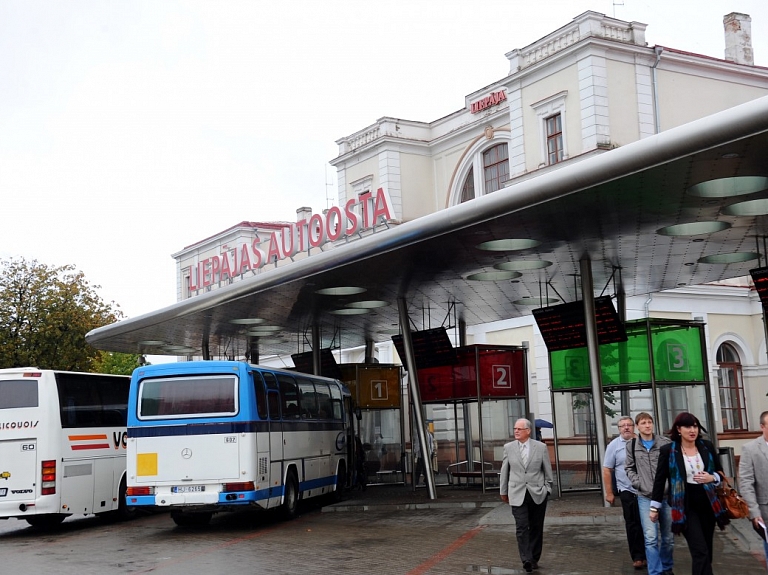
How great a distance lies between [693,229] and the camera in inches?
623

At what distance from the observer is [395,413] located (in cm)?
2733

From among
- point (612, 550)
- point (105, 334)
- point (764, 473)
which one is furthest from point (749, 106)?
point (105, 334)

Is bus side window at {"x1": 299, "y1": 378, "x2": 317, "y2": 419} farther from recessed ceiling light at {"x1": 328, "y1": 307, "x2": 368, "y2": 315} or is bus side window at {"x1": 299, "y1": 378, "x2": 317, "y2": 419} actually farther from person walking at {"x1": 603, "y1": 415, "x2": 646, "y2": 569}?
person walking at {"x1": 603, "y1": 415, "x2": 646, "y2": 569}

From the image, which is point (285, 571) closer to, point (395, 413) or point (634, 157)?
point (634, 157)

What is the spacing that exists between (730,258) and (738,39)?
25273 mm

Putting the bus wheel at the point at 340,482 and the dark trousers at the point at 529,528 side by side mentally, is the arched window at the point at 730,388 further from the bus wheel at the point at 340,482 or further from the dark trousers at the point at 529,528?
the dark trousers at the point at 529,528

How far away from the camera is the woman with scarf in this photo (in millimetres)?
8766

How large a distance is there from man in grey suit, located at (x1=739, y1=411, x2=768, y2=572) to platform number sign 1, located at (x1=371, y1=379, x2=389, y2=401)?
18225 millimetres

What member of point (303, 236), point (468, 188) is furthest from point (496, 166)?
point (303, 236)

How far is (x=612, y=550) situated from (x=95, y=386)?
10874mm

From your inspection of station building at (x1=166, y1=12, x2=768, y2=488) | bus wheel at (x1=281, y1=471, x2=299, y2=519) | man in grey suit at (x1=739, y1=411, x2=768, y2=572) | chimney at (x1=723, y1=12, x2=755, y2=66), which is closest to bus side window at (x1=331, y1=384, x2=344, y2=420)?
bus wheel at (x1=281, y1=471, x2=299, y2=519)

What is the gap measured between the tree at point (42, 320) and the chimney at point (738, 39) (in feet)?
97.7

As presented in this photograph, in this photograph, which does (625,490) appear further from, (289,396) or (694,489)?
(289,396)

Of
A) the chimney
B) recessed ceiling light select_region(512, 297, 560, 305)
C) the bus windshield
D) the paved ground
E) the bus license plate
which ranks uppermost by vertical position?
the chimney
